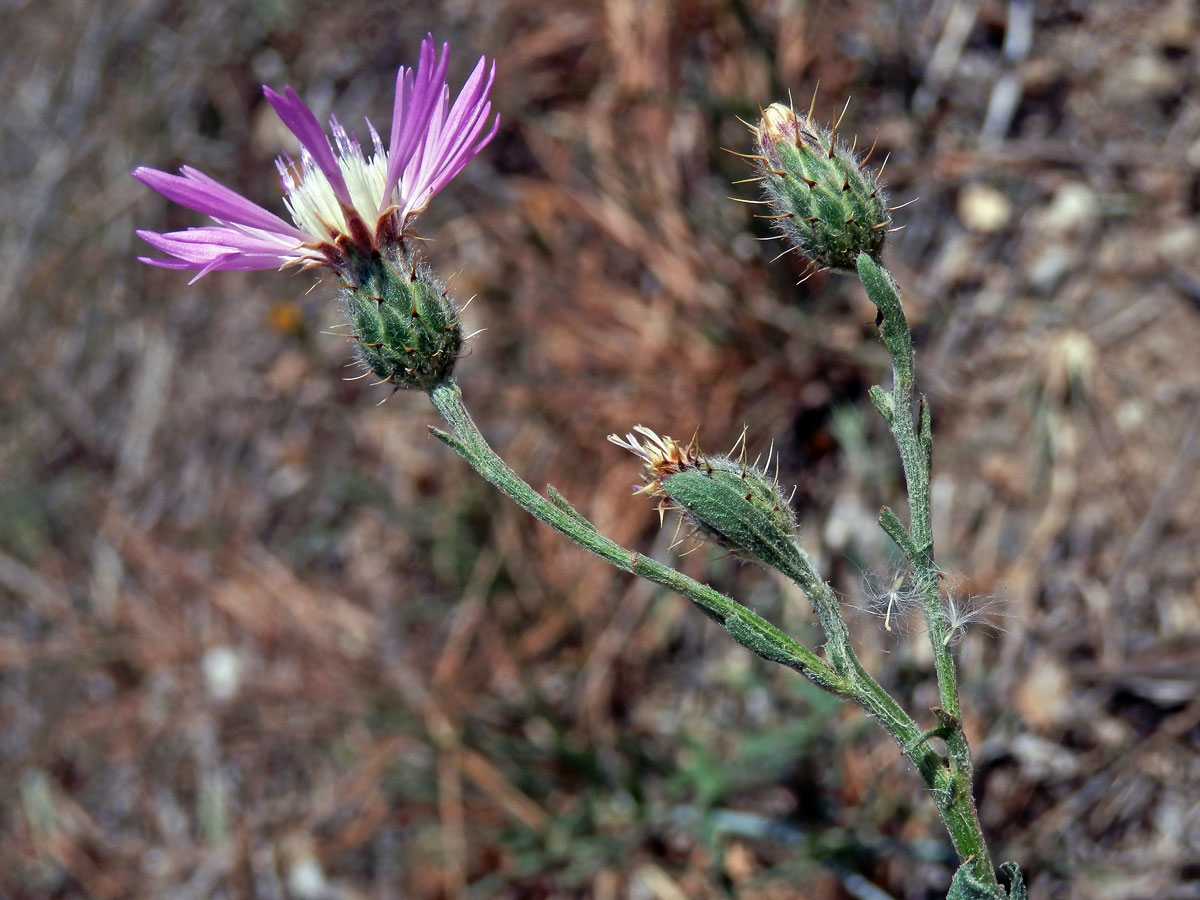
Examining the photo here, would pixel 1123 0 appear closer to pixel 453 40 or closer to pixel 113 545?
pixel 453 40

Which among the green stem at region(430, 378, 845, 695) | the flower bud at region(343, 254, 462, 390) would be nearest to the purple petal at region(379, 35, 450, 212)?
the flower bud at region(343, 254, 462, 390)

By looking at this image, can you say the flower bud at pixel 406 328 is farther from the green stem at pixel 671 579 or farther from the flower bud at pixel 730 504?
the flower bud at pixel 730 504

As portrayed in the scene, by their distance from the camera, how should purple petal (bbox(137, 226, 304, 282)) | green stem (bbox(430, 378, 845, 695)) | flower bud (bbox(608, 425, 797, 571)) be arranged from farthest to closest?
purple petal (bbox(137, 226, 304, 282)) < flower bud (bbox(608, 425, 797, 571)) < green stem (bbox(430, 378, 845, 695))

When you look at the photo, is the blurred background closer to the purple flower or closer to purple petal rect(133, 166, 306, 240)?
the purple flower

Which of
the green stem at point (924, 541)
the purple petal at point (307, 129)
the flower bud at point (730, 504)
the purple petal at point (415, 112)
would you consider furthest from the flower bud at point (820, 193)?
the purple petal at point (307, 129)

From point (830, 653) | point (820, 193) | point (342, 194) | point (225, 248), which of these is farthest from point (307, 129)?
point (830, 653)

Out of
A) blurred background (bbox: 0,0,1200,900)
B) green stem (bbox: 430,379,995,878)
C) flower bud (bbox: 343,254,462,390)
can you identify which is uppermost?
flower bud (bbox: 343,254,462,390)

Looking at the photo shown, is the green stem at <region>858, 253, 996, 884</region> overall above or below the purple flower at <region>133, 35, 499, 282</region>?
below

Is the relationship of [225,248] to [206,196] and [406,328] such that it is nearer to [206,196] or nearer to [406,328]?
[206,196]
